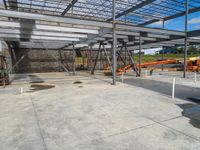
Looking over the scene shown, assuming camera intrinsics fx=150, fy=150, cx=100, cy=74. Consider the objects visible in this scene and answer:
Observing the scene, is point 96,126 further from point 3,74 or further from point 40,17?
point 3,74

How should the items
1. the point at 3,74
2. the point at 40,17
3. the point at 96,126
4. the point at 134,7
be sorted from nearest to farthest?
the point at 96,126 < the point at 40,17 < the point at 3,74 < the point at 134,7

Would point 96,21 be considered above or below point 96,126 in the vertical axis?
above

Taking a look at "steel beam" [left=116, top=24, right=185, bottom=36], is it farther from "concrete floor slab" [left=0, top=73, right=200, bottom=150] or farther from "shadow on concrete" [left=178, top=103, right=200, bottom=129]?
"shadow on concrete" [left=178, top=103, right=200, bottom=129]

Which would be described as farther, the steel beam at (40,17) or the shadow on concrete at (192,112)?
the steel beam at (40,17)

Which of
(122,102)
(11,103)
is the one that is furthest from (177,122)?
(11,103)

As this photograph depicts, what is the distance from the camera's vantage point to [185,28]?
11258 millimetres

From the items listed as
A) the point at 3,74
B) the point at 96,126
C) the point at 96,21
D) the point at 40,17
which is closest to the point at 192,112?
the point at 96,126

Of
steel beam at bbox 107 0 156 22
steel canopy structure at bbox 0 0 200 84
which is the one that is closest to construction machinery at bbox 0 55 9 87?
steel canopy structure at bbox 0 0 200 84

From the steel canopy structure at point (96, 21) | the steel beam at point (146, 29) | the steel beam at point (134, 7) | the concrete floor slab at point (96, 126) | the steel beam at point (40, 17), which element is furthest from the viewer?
the steel beam at point (134, 7)

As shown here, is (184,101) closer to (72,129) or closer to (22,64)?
(72,129)

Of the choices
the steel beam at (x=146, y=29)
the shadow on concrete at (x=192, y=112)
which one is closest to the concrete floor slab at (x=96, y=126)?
the shadow on concrete at (x=192, y=112)

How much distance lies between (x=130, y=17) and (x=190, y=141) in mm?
14118

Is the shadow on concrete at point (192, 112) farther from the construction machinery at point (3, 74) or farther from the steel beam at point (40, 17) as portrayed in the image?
the construction machinery at point (3, 74)

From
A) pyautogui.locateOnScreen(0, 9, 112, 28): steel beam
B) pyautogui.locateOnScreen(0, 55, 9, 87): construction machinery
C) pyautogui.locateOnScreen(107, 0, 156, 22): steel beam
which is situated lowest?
pyautogui.locateOnScreen(0, 55, 9, 87): construction machinery
